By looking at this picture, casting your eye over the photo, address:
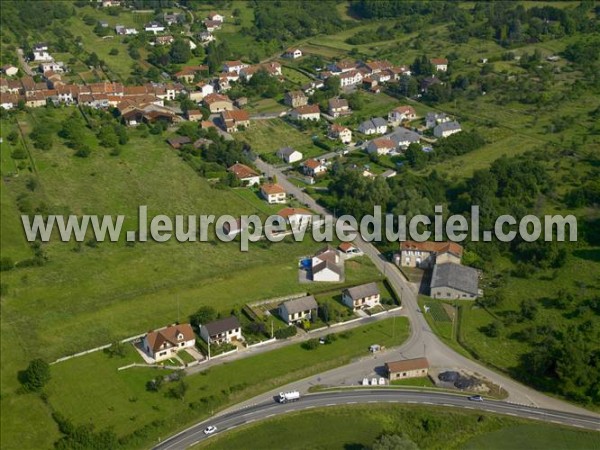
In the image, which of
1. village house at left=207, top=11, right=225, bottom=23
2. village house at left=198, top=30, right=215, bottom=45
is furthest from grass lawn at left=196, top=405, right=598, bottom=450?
village house at left=207, top=11, right=225, bottom=23

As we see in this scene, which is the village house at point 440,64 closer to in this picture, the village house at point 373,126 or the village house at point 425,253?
the village house at point 373,126

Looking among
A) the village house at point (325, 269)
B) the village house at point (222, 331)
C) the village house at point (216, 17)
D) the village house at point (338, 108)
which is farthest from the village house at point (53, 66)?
the village house at point (222, 331)

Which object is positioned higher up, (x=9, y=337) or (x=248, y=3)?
(x=248, y=3)

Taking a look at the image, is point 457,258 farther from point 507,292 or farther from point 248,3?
point 248,3

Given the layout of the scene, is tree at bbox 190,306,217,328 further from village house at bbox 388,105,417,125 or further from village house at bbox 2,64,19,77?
village house at bbox 2,64,19,77

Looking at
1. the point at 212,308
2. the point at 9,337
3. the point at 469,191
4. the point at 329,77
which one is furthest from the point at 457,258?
the point at 329,77

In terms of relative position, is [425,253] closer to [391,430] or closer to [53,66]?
[391,430]
